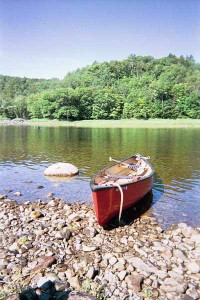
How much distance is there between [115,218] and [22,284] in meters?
5.56

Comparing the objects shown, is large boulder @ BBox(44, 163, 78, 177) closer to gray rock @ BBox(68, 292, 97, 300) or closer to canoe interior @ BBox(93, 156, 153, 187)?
canoe interior @ BBox(93, 156, 153, 187)

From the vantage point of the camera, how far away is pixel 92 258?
8539 millimetres

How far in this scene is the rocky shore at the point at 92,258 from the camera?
6.99 m

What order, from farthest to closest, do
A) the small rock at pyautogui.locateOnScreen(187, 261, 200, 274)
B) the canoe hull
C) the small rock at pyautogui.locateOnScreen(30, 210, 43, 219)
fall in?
the small rock at pyautogui.locateOnScreen(30, 210, 43, 219), the canoe hull, the small rock at pyautogui.locateOnScreen(187, 261, 200, 274)

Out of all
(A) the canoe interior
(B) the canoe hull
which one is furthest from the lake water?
(B) the canoe hull

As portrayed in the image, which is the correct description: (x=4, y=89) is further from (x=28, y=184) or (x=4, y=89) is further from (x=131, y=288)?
(x=131, y=288)

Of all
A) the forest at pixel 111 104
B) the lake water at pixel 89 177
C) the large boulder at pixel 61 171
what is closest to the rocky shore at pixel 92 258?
the lake water at pixel 89 177

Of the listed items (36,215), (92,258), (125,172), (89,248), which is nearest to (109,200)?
(89,248)

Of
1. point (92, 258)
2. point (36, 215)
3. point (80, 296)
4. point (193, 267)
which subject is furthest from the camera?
point (36, 215)

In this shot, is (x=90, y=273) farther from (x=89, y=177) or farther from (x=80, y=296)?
(x=89, y=177)

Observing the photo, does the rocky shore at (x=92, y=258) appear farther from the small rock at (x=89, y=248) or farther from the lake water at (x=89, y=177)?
→ the lake water at (x=89, y=177)

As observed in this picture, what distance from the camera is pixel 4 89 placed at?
19612 cm

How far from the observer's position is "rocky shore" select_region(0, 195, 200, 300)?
699 centimetres

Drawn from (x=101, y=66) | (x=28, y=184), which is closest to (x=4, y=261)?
(x=28, y=184)
